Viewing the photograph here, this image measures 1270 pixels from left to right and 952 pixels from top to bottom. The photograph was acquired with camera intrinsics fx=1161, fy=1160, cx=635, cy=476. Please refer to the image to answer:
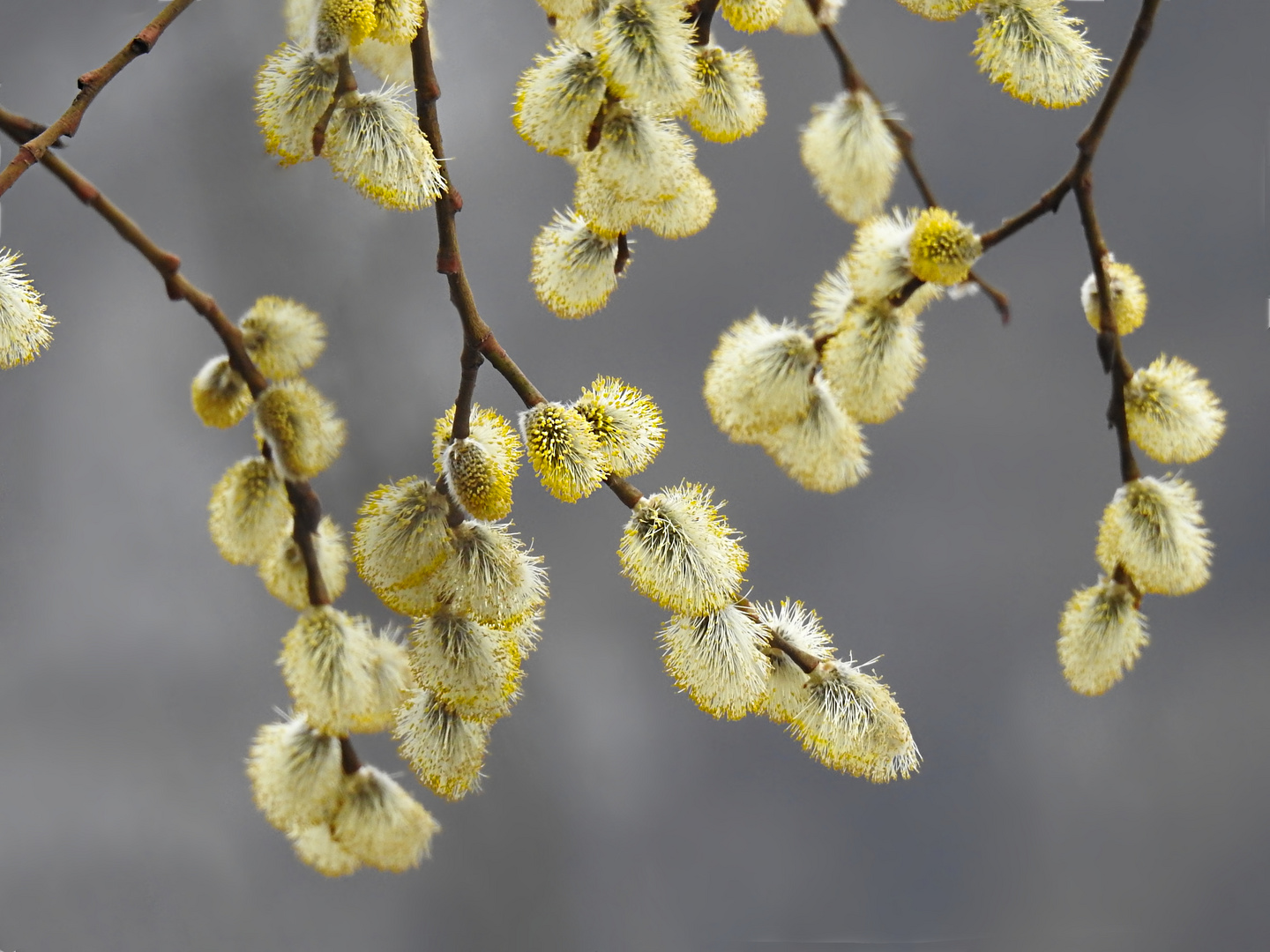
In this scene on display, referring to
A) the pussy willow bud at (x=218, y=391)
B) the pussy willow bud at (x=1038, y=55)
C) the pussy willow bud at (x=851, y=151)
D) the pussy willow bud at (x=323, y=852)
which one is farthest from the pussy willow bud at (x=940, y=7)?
the pussy willow bud at (x=323, y=852)

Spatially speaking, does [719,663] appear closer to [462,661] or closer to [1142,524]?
[462,661]

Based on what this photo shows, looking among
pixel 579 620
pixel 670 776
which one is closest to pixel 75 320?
pixel 579 620

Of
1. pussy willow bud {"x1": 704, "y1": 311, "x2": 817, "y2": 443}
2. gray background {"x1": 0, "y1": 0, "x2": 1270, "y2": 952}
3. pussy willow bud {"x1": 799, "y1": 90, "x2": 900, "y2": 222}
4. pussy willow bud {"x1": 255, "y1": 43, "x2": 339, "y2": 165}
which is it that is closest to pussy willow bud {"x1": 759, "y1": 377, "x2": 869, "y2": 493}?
pussy willow bud {"x1": 704, "y1": 311, "x2": 817, "y2": 443}

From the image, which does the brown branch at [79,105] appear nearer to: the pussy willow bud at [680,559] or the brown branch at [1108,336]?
the pussy willow bud at [680,559]

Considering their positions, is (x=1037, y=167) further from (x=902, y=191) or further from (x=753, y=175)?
(x=753, y=175)

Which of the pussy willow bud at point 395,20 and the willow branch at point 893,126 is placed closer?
the pussy willow bud at point 395,20

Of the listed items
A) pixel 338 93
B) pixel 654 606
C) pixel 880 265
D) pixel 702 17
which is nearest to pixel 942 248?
pixel 880 265
